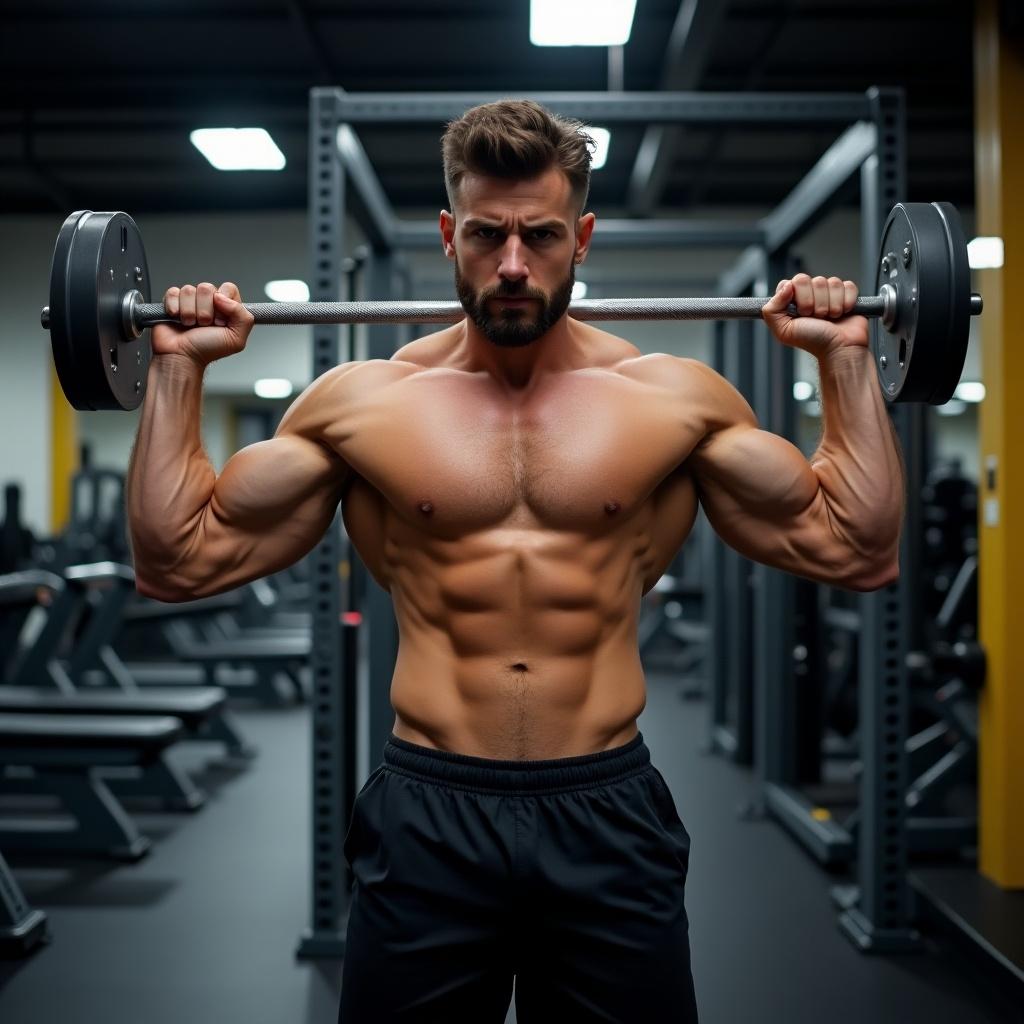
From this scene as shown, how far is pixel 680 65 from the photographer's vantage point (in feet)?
15.0

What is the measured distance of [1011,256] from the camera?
2791mm

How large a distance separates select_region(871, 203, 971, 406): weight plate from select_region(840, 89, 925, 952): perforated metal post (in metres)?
1.06

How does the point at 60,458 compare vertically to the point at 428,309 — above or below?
above

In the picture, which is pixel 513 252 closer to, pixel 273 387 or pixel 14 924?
pixel 14 924

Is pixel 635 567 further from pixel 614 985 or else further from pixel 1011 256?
pixel 1011 256

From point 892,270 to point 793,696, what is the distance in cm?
245

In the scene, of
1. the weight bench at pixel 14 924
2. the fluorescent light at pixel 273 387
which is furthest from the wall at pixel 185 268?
the weight bench at pixel 14 924

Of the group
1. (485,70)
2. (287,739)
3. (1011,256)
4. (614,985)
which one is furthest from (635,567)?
(485,70)

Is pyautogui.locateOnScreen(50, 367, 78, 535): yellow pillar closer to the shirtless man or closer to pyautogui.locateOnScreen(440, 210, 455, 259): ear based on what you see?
the shirtless man

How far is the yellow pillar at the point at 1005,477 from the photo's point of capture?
2.79 meters

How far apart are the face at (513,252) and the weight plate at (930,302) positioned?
44cm

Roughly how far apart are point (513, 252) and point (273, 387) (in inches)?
318

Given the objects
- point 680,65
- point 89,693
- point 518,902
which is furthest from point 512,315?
point 680,65

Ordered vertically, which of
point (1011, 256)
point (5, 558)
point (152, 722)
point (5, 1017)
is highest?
point (1011, 256)
